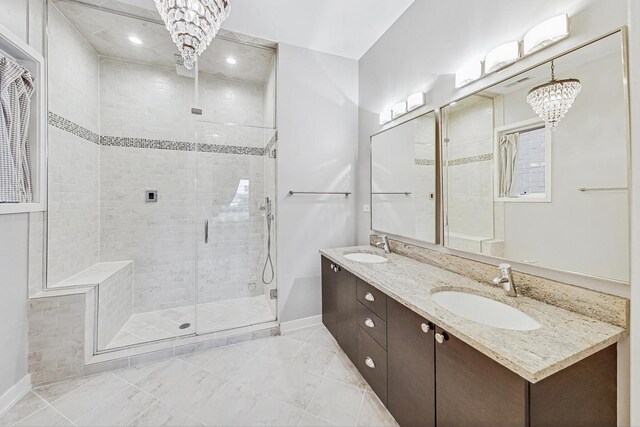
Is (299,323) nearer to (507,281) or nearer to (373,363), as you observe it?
(373,363)

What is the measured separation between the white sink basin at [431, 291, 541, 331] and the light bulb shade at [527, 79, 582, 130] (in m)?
0.86

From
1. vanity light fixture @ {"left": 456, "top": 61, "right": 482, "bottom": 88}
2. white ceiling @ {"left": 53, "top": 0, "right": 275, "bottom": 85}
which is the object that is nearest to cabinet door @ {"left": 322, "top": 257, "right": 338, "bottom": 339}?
vanity light fixture @ {"left": 456, "top": 61, "right": 482, "bottom": 88}

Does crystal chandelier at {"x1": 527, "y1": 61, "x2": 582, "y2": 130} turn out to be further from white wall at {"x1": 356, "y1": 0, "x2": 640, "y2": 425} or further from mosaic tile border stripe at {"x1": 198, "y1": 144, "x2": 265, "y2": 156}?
mosaic tile border stripe at {"x1": 198, "y1": 144, "x2": 265, "y2": 156}

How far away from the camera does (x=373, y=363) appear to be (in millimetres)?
1596

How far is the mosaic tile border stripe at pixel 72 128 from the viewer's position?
6.27 feet

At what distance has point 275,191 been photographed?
8.14 feet

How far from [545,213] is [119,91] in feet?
12.6

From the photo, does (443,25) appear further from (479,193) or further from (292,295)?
(292,295)

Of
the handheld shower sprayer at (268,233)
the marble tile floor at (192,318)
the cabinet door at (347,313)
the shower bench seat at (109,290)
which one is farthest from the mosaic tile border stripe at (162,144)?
the marble tile floor at (192,318)

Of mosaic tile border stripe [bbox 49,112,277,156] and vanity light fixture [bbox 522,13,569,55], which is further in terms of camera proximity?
mosaic tile border stripe [bbox 49,112,277,156]

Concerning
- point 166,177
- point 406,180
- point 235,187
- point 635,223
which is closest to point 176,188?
point 166,177

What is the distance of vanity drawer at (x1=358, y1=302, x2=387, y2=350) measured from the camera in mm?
1479

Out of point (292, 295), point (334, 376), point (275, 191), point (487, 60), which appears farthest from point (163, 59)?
point (334, 376)

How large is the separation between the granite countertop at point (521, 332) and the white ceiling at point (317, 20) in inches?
85.4
